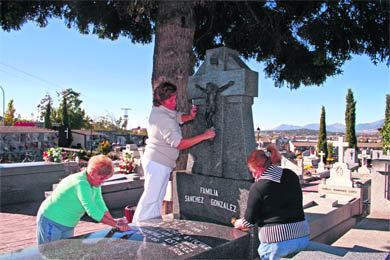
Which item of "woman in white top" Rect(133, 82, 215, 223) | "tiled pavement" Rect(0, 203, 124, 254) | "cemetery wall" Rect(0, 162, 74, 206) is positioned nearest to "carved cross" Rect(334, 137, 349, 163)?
"tiled pavement" Rect(0, 203, 124, 254)

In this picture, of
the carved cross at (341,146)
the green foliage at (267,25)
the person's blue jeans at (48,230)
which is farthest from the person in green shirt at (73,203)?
the carved cross at (341,146)

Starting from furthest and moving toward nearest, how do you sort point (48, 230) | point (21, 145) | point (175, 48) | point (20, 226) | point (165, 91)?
point (21, 145) < point (175, 48) < point (20, 226) < point (165, 91) < point (48, 230)

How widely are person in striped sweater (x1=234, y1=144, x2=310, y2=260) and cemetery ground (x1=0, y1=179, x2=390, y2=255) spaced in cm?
51

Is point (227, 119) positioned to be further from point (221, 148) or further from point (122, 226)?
point (122, 226)

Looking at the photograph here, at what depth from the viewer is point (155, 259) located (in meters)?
2.30

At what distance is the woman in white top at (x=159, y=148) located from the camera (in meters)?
3.30

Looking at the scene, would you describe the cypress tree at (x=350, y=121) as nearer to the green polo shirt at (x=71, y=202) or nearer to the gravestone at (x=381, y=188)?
the gravestone at (x=381, y=188)

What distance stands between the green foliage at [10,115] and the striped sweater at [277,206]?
153 feet

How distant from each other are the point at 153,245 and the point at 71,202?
83 centimetres

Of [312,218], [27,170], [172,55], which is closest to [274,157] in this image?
[312,218]

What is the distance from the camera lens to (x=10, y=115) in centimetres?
4225

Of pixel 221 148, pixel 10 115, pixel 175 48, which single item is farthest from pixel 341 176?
pixel 10 115

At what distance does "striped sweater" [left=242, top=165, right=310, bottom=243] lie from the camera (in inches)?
95.4

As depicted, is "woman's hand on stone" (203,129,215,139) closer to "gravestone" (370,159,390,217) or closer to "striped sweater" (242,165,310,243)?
"striped sweater" (242,165,310,243)
